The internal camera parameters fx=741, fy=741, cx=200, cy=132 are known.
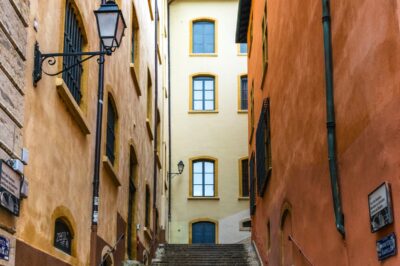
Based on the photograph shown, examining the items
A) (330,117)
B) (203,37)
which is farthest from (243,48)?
(330,117)

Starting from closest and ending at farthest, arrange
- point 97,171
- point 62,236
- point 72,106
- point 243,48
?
1. point 62,236
2. point 72,106
3. point 97,171
4. point 243,48

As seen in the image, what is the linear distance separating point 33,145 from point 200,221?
2107 centimetres

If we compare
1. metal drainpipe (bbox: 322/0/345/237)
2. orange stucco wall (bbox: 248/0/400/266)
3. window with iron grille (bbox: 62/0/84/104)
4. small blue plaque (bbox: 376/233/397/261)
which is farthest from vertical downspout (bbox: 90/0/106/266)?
small blue plaque (bbox: 376/233/397/261)

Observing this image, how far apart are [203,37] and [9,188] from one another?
2474 centimetres

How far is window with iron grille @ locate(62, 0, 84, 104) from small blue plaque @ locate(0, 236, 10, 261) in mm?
3564

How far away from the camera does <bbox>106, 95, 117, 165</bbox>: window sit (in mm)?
14539

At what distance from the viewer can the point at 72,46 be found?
11.3 m

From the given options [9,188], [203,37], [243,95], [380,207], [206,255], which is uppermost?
[203,37]

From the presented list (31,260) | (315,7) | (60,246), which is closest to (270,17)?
(315,7)

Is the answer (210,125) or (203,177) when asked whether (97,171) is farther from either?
(210,125)

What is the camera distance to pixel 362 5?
8.41 metres

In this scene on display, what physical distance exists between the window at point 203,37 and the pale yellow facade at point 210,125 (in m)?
0.18

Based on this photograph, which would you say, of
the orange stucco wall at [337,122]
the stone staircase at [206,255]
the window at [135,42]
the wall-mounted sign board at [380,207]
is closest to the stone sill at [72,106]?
the orange stucco wall at [337,122]

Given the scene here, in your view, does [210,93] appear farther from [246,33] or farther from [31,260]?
[31,260]
